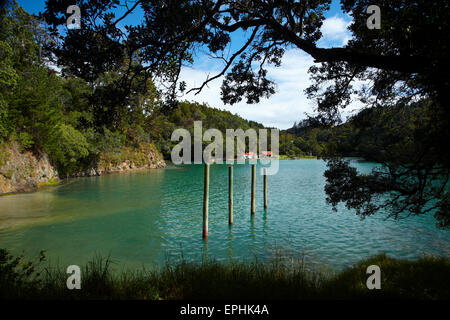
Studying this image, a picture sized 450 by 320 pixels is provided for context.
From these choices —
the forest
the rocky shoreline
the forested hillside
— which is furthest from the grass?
the rocky shoreline

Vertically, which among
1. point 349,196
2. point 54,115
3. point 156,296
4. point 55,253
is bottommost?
point 55,253

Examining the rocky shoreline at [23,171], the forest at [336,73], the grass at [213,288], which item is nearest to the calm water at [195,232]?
the forest at [336,73]

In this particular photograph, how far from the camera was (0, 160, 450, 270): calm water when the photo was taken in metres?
10.2

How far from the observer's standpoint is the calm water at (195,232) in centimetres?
1019

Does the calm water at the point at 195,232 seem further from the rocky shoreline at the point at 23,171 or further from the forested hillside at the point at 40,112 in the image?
the forested hillside at the point at 40,112

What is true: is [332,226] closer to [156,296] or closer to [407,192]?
[407,192]

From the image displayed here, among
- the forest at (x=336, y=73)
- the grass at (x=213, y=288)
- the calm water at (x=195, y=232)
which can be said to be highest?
the forest at (x=336, y=73)

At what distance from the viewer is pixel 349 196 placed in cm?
549

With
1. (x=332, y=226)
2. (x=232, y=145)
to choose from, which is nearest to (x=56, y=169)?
(x=332, y=226)

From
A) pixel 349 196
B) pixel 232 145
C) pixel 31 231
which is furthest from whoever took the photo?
pixel 232 145

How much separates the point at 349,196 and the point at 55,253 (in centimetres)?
1077

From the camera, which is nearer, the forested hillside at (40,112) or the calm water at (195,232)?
the forested hillside at (40,112)
